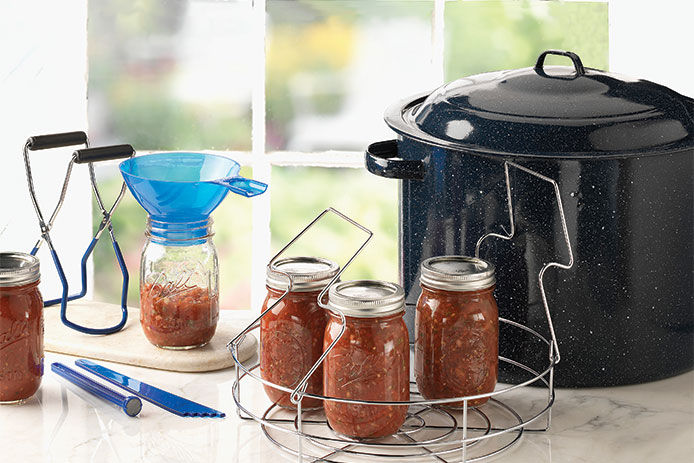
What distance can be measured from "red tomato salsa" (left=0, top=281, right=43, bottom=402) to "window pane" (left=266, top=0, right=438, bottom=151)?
2.09 m

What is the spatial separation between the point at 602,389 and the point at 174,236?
591mm

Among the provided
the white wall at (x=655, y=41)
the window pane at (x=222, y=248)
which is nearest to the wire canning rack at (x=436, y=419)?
the white wall at (x=655, y=41)

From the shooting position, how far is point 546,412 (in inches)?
45.2

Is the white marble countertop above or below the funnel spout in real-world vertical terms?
below

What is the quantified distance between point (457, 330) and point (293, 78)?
7.67 ft

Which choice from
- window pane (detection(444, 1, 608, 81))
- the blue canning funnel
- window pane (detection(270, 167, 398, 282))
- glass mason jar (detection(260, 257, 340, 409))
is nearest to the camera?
glass mason jar (detection(260, 257, 340, 409))

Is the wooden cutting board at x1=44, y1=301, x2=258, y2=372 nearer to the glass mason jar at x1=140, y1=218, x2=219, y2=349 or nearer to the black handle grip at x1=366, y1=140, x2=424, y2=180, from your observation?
the glass mason jar at x1=140, y1=218, x2=219, y2=349

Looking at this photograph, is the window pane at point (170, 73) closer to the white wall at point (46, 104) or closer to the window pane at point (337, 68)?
the window pane at point (337, 68)

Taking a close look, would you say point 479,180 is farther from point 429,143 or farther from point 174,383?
point 174,383

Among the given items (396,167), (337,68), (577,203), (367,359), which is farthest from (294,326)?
(337,68)

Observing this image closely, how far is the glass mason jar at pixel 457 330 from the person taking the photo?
1.07 metres

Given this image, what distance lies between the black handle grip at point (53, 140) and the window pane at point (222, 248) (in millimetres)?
2078

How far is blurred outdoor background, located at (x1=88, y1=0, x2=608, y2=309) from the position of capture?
309cm

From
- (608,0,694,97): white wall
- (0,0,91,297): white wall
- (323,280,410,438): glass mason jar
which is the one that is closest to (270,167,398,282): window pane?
(0,0,91,297): white wall
